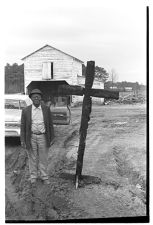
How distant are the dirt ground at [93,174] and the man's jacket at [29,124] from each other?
19 centimetres

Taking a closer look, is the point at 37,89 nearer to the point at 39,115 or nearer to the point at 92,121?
the point at 39,115

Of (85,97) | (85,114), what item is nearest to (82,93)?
(85,97)

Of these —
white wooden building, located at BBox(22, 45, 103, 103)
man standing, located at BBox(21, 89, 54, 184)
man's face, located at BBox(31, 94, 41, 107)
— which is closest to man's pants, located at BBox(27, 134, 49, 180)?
man standing, located at BBox(21, 89, 54, 184)

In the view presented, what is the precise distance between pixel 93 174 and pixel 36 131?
1273 millimetres

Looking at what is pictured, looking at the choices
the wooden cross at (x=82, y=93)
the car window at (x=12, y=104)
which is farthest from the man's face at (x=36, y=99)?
the car window at (x=12, y=104)

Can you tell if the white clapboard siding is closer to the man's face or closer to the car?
the car

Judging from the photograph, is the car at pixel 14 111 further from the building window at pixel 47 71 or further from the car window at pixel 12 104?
the building window at pixel 47 71

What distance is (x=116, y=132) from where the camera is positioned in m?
6.93

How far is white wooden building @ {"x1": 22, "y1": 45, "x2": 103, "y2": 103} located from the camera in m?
6.52

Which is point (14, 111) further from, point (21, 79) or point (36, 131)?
point (21, 79)

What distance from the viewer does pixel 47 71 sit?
6637 mm

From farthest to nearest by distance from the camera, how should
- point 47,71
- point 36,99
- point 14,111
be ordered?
point 47,71, point 14,111, point 36,99

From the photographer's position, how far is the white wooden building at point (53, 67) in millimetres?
6520

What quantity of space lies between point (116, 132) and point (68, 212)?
68.6 inches
